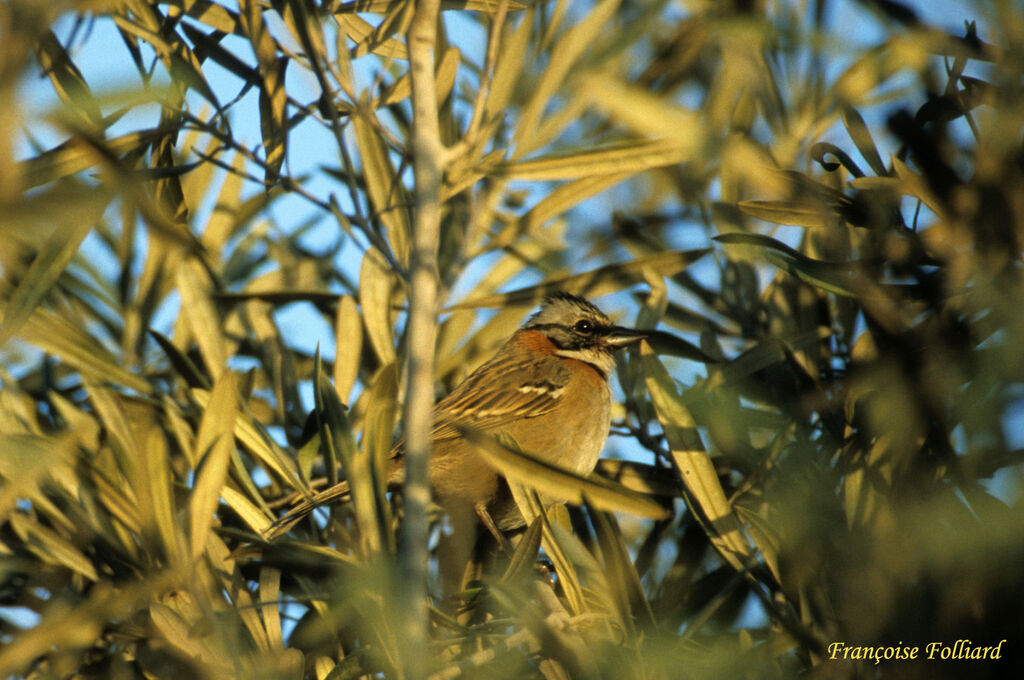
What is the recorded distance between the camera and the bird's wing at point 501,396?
418 cm

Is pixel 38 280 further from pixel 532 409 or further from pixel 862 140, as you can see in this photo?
pixel 532 409

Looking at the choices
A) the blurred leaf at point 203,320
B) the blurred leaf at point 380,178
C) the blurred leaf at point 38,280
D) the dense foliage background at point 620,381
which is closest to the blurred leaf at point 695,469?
the dense foliage background at point 620,381

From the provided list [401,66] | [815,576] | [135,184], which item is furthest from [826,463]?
[401,66]

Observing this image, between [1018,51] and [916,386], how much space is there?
65 cm

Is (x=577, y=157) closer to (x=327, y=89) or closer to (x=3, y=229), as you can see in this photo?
(x=327, y=89)

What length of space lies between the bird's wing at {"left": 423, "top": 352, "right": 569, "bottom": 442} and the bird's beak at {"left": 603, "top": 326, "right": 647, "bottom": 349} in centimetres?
29

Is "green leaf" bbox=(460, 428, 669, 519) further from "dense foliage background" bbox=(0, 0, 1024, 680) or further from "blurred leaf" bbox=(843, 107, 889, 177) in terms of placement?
"blurred leaf" bbox=(843, 107, 889, 177)

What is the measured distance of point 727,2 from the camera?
2.57 m

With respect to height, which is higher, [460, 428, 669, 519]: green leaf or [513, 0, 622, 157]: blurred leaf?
[513, 0, 622, 157]: blurred leaf

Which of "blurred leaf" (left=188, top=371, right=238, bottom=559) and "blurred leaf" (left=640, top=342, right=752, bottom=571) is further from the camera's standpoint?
"blurred leaf" (left=640, top=342, right=752, bottom=571)

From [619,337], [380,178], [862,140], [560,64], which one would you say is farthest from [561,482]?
[619,337]

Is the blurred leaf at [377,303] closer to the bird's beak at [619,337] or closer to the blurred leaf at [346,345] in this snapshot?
the blurred leaf at [346,345]

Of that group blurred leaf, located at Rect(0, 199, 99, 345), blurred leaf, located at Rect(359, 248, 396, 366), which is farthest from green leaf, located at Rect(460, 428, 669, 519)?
blurred leaf, located at Rect(359, 248, 396, 366)

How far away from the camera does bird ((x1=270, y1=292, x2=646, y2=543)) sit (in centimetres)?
393
